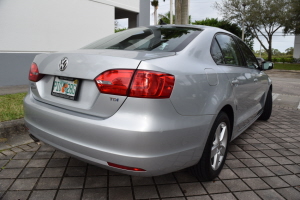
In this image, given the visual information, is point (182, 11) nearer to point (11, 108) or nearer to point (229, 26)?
point (11, 108)

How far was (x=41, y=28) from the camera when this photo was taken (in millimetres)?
8195

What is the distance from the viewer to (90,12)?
9.78m

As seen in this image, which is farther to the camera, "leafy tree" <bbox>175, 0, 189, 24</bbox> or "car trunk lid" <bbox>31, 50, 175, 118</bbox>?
"leafy tree" <bbox>175, 0, 189, 24</bbox>

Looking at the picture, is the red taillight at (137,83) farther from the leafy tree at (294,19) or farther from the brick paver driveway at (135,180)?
the leafy tree at (294,19)

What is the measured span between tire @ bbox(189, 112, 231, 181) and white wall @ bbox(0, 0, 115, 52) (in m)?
6.87

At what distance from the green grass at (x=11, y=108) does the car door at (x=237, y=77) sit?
3.03 meters

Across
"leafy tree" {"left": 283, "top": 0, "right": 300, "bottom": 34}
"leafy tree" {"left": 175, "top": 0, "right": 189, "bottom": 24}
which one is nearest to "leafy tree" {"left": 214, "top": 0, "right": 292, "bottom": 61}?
"leafy tree" {"left": 283, "top": 0, "right": 300, "bottom": 34}

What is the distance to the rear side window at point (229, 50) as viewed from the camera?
297 centimetres

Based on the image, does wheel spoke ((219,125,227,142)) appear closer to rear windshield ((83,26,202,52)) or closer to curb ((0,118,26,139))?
rear windshield ((83,26,202,52))

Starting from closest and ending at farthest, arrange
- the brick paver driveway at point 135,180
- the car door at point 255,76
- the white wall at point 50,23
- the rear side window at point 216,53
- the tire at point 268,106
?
the brick paver driveway at point 135,180, the rear side window at point 216,53, the car door at point 255,76, the tire at point 268,106, the white wall at point 50,23

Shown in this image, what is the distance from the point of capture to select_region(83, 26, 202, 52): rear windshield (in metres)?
2.40

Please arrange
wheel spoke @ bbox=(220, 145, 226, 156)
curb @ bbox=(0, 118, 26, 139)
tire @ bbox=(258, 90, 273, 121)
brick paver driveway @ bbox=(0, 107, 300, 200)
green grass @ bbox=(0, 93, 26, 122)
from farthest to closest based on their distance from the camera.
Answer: tire @ bbox=(258, 90, 273, 121) → green grass @ bbox=(0, 93, 26, 122) → curb @ bbox=(0, 118, 26, 139) → wheel spoke @ bbox=(220, 145, 226, 156) → brick paver driveway @ bbox=(0, 107, 300, 200)

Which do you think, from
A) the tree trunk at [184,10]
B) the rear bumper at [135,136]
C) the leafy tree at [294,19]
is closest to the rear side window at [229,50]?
the rear bumper at [135,136]

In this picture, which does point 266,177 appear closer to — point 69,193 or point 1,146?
point 69,193
